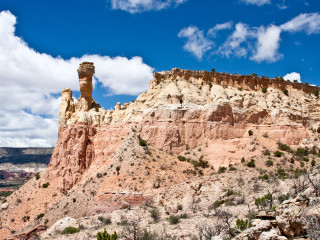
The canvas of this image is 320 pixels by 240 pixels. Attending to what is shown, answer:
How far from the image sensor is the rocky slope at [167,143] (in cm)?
2781

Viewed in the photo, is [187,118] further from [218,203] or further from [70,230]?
[70,230]

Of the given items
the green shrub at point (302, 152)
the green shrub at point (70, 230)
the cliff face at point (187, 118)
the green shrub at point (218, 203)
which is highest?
the cliff face at point (187, 118)

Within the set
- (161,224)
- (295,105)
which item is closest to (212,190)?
(161,224)

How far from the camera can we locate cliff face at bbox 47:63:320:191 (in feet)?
118

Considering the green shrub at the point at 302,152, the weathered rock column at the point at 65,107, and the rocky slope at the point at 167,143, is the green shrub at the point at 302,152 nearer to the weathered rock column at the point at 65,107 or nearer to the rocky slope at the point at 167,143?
the rocky slope at the point at 167,143

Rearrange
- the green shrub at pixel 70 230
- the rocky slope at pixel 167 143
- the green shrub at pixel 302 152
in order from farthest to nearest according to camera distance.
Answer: the green shrub at pixel 302 152, the rocky slope at pixel 167 143, the green shrub at pixel 70 230

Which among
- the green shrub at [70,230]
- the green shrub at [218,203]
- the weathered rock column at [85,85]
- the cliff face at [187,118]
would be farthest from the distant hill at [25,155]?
the green shrub at [218,203]

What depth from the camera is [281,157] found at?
1329 inches

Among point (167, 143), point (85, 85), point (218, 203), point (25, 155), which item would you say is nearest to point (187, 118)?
point (167, 143)

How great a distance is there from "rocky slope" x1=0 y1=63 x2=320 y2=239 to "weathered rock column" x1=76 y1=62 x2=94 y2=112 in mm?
153

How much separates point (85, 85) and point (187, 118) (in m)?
15.8

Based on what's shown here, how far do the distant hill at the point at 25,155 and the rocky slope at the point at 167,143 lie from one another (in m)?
123

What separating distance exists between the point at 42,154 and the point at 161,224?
16202cm

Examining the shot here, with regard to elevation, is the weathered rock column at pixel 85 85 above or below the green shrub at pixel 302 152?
above
